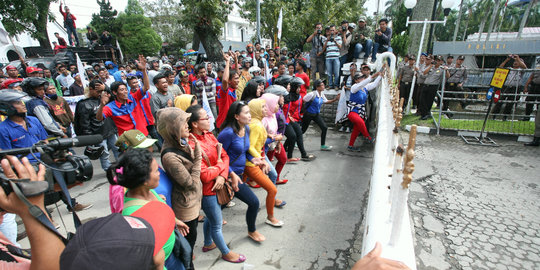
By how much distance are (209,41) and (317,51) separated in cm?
556

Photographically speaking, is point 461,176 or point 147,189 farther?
point 461,176

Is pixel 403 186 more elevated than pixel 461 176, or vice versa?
pixel 403 186

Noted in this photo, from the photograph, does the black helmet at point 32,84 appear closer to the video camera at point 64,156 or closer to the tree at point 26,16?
the video camera at point 64,156

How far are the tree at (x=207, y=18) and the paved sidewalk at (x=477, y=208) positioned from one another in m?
8.53

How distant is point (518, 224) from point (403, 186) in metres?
3.15

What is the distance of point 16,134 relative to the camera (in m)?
2.96

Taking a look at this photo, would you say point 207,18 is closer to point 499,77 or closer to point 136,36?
point 499,77

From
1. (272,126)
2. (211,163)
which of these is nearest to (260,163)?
(211,163)

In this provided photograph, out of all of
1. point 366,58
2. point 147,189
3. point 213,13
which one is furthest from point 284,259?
point 213,13

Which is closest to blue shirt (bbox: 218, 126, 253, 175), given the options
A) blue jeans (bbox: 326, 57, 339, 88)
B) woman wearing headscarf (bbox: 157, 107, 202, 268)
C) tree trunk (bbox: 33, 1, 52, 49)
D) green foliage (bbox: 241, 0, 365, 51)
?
woman wearing headscarf (bbox: 157, 107, 202, 268)

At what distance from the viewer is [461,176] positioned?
15.5ft

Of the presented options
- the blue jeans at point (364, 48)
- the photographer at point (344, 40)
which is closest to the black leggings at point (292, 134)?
the photographer at point (344, 40)

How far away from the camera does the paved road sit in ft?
9.66

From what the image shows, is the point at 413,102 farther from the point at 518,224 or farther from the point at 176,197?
the point at 176,197
